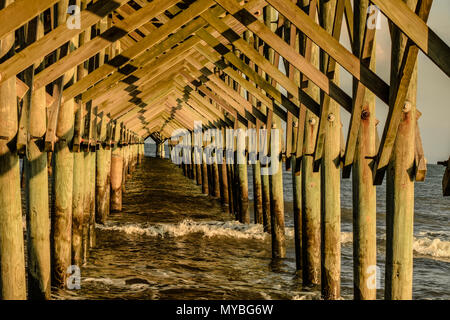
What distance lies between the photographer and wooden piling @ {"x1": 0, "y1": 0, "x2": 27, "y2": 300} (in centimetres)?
428

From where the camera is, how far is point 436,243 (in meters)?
15.0

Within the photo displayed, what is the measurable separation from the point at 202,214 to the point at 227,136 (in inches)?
90.5

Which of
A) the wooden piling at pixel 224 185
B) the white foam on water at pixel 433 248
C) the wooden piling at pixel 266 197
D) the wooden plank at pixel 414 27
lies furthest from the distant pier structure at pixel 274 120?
the wooden piling at pixel 224 185

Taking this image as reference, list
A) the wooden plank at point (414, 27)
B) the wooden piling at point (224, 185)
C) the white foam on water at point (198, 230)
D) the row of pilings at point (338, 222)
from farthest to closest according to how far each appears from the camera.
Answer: the wooden piling at point (224, 185)
the white foam on water at point (198, 230)
the row of pilings at point (338, 222)
the wooden plank at point (414, 27)

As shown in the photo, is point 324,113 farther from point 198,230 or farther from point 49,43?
point 198,230

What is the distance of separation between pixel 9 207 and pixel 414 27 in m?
3.02

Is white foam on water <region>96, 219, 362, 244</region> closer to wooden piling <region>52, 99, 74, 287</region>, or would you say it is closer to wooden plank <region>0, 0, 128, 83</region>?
wooden piling <region>52, 99, 74, 287</region>

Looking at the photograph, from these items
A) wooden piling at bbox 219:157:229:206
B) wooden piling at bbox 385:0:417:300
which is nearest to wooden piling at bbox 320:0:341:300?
wooden piling at bbox 385:0:417:300

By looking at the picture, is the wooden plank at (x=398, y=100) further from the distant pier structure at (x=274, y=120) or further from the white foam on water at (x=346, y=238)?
the white foam on water at (x=346, y=238)

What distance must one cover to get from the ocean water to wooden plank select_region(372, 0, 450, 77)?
12.9ft

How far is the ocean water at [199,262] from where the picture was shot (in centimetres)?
726

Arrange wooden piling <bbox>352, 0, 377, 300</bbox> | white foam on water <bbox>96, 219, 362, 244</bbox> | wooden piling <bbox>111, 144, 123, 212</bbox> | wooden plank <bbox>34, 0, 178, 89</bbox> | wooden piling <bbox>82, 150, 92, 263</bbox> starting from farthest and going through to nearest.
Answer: wooden piling <bbox>111, 144, 123, 212</bbox> → white foam on water <bbox>96, 219, 362, 244</bbox> → wooden piling <bbox>82, 150, 92, 263</bbox> → wooden plank <bbox>34, 0, 178, 89</bbox> → wooden piling <bbox>352, 0, 377, 300</bbox>

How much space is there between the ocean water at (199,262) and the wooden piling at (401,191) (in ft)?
8.69
